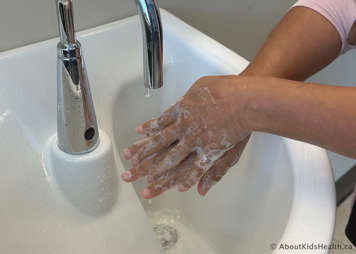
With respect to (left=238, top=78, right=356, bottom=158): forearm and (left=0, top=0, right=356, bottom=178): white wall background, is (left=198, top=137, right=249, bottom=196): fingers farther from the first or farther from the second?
(left=0, top=0, right=356, bottom=178): white wall background

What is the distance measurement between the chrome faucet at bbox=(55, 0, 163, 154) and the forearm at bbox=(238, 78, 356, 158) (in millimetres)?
114

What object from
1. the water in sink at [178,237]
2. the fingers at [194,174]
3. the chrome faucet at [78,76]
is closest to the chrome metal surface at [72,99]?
the chrome faucet at [78,76]

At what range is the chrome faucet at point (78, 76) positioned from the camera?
331mm

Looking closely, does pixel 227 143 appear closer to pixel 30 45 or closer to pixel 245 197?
pixel 245 197

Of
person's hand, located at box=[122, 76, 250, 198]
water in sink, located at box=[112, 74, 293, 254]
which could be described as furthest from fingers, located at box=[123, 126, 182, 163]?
water in sink, located at box=[112, 74, 293, 254]

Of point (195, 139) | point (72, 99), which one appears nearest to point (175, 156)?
point (195, 139)

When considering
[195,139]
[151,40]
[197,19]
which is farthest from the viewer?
[197,19]

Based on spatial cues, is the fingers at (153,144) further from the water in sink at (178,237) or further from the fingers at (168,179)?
the water in sink at (178,237)

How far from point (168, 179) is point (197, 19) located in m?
0.41

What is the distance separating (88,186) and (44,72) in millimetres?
198

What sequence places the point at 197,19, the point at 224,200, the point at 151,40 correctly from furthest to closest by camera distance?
the point at 197,19 < the point at 224,200 < the point at 151,40

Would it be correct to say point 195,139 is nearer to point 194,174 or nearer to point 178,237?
point 194,174

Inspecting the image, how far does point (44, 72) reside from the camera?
0.54m

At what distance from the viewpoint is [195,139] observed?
0.44 meters
